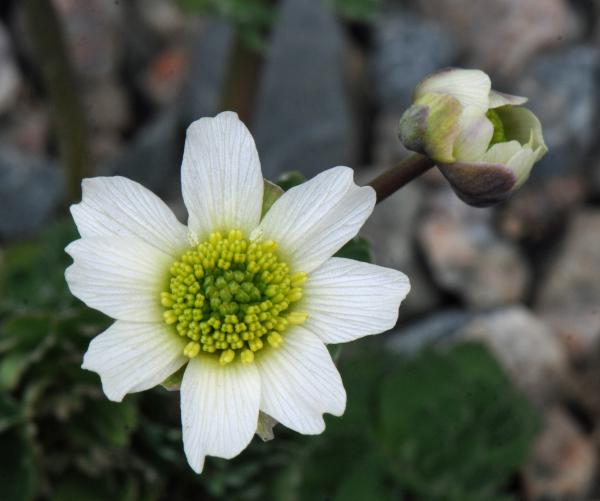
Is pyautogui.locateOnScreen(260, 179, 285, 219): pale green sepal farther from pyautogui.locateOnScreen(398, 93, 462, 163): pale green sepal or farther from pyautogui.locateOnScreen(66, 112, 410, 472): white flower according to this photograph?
pyautogui.locateOnScreen(398, 93, 462, 163): pale green sepal

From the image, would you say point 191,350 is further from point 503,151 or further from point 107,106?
point 107,106

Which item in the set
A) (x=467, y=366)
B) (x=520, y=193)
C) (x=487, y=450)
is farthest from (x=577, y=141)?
Result: (x=487, y=450)

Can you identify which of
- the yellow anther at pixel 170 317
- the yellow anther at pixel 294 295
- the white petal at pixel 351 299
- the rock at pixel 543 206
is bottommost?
the rock at pixel 543 206

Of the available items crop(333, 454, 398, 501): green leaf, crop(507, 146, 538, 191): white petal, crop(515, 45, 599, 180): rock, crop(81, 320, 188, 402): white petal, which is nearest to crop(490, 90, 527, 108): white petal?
crop(507, 146, 538, 191): white petal

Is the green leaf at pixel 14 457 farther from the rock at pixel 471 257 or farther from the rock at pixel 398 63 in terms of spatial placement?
the rock at pixel 398 63

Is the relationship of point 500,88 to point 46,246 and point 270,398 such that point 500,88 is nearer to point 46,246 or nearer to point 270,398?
point 46,246

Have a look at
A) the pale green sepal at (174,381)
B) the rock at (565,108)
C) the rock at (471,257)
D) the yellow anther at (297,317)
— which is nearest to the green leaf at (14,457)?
the pale green sepal at (174,381)
